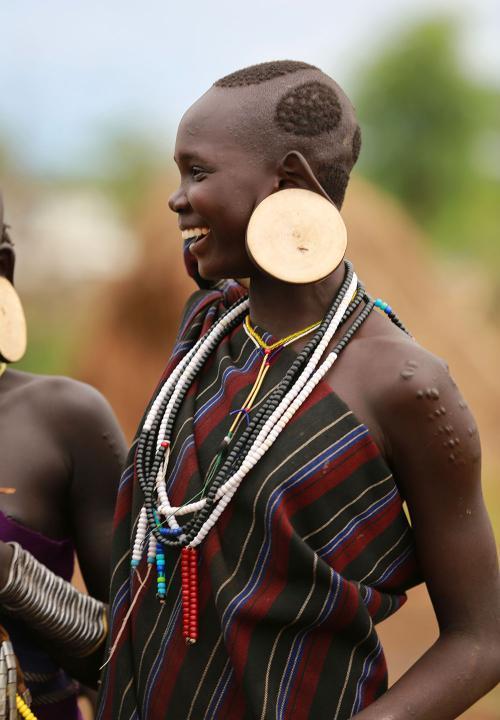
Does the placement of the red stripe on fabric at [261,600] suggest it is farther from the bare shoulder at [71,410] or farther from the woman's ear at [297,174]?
the bare shoulder at [71,410]

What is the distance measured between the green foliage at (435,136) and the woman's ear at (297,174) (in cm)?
2181

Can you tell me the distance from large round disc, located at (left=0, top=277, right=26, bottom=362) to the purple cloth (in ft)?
1.26

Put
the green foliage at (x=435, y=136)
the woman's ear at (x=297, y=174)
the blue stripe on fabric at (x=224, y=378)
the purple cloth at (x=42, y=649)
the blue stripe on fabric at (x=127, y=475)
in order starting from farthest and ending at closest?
1. the green foliage at (x=435, y=136)
2. the purple cloth at (x=42, y=649)
3. the blue stripe on fabric at (x=127, y=475)
4. the blue stripe on fabric at (x=224, y=378)
5. the woman's ear at (x=297, y=174)

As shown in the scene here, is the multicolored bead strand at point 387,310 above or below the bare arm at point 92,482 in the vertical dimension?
above

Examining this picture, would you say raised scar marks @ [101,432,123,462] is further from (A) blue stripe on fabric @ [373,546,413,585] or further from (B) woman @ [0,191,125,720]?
(A) blue stripe on fabric @ [373,546,413,585]

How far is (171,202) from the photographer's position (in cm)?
228

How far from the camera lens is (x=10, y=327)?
279 cm

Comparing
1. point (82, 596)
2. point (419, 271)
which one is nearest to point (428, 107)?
point (419, 271)

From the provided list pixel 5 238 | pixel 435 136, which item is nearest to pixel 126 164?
pixel 435 136

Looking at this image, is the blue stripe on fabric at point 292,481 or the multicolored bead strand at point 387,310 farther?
the multicolored bead strand at point 387,310

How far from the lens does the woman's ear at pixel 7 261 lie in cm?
294

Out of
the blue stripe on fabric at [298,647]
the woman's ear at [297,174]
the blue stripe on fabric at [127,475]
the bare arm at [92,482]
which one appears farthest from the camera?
the bare arm at [92,482]

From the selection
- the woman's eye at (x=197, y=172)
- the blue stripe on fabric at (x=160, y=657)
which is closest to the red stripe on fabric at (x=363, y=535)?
the blue stripe on fabric at (x=160, y=657)

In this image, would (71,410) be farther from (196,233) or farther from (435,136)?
(435,136)
